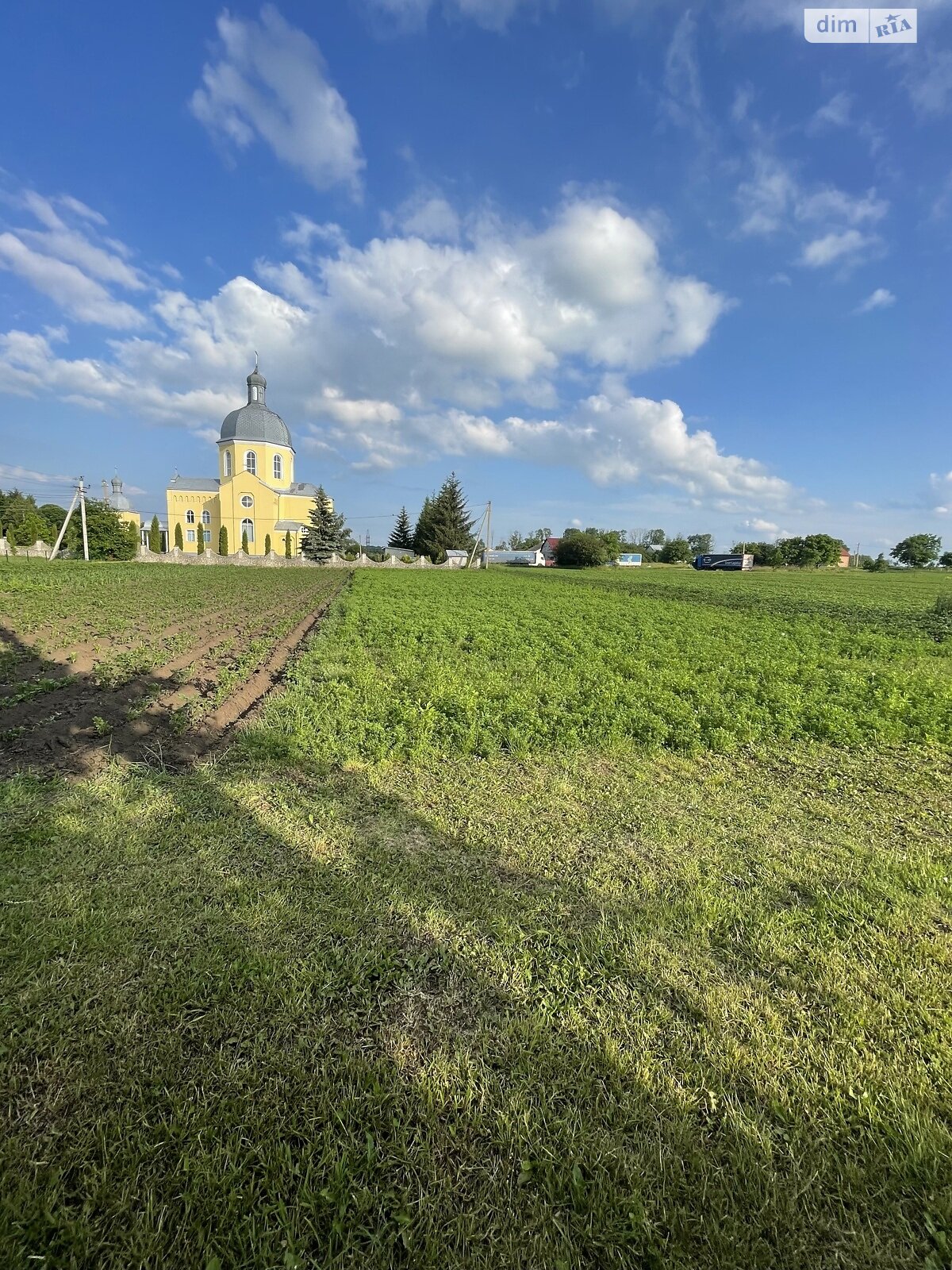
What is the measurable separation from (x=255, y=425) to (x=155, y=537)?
18362 mm

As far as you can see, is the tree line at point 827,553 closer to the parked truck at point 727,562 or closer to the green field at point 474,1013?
the parked truck at point 727,562

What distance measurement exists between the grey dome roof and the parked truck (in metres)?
69.8

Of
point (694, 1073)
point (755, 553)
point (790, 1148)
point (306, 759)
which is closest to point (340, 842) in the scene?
point (306, 759)

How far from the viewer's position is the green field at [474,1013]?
1677 mm

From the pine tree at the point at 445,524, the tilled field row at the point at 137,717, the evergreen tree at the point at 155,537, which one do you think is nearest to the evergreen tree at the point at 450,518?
the pine tree at the point at 445,524

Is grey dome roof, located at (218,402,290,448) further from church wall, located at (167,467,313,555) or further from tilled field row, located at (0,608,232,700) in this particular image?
tilled field row, located at (0,608,232,700)

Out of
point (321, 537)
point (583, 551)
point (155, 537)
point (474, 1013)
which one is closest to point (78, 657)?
point (474, 1013)

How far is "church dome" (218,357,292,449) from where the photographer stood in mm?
66312

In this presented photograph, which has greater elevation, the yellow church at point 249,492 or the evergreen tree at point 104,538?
the yellow church at point 249,492

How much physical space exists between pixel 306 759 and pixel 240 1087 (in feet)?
11.1

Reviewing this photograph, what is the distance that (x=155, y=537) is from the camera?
63500mm

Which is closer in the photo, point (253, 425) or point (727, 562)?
point (253, 425)

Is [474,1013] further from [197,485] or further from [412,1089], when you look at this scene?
[197,485]

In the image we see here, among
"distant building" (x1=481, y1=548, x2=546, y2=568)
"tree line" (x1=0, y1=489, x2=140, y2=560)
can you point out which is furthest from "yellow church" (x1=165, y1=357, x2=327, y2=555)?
"distant building" (x1=481, y1=548, x2=546, y2=568)
